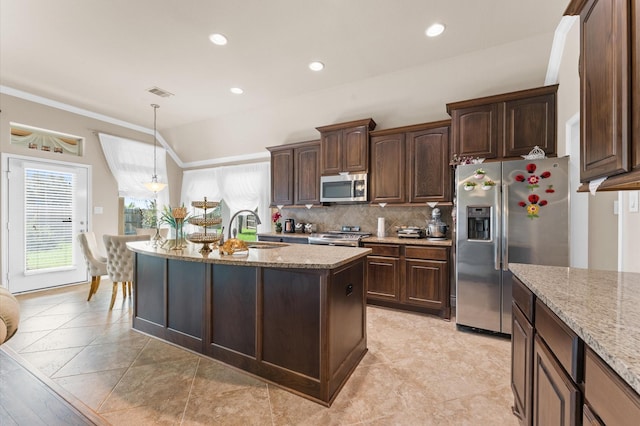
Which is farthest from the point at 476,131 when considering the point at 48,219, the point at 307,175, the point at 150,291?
the point at 48,219

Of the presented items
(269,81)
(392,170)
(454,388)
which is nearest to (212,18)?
(269,81)

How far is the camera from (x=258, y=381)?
2.04 meters

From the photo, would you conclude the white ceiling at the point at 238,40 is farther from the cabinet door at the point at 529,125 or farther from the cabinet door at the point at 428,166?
the cabinet door at the point at 428,166

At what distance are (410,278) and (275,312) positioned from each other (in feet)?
6.61

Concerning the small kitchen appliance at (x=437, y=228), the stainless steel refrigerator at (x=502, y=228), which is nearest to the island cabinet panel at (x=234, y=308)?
the stainless steel refrigerator at (x=502, y=228)

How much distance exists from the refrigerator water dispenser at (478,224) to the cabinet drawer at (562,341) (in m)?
1.88

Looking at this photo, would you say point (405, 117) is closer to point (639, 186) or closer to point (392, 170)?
point (392, 170)

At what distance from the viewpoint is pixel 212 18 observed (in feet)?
8.39

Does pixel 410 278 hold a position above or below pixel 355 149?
below

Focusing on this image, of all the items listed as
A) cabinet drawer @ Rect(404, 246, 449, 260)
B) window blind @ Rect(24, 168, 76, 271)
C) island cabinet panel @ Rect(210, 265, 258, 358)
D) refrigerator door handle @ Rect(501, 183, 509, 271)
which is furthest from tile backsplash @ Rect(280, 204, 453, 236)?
window blind @ Rect(24, 168, 76, 271)

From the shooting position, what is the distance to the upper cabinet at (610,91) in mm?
983

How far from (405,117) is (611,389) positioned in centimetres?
372

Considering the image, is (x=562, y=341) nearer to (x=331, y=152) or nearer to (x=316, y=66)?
(x=316, y=66)

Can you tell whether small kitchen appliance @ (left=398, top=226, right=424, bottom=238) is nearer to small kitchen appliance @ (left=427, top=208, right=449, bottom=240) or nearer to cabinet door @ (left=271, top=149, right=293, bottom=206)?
small kitchen appliance @ (left=427, top=208, right=449, bottom=240)
